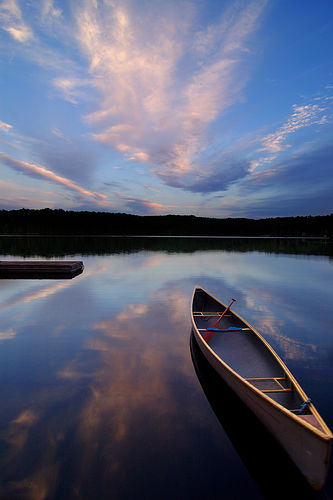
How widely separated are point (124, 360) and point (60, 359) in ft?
6.80

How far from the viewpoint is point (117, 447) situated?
4551mm

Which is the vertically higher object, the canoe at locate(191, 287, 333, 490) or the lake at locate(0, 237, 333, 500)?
the canoe at locate(191, 287, 333, 490)

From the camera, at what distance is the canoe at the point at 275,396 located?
3412 mm

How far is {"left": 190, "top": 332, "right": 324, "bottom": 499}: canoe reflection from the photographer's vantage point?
3867mm

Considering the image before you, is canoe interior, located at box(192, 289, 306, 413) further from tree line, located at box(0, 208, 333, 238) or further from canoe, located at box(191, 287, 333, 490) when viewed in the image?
tree line, located at box(0, 208, 333, 238)

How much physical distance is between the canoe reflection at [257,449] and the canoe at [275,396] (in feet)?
1.60

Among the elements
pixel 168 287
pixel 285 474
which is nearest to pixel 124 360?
pixel 285 474

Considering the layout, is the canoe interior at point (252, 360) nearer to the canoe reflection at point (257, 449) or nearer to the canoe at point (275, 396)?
the canoe at point (275, 396)

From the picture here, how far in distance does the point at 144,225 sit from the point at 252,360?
173 meters

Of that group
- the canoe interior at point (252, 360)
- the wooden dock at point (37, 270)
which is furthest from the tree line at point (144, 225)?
the canoe interior at point (252, 360)

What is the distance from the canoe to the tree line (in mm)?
161865

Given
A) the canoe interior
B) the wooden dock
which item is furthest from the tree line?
the canoe interior

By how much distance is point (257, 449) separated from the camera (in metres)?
4.61

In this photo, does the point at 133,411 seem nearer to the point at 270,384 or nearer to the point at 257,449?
the point at 257,449
